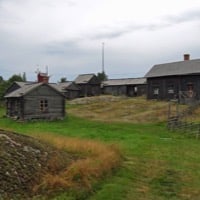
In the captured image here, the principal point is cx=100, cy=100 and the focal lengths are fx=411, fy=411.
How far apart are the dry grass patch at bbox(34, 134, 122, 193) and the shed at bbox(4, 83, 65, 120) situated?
29.5 meters

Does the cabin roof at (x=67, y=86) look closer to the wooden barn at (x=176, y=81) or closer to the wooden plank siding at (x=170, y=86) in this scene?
the wooden barn at (x=176, y=81)

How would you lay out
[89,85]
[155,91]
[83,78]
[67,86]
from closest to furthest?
[155,91]
[67,86]
[89,85]
[83,78]

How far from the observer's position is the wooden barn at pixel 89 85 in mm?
81169

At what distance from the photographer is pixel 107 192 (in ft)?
37.8

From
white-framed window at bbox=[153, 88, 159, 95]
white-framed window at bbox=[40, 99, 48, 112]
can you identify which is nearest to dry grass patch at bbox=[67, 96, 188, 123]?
white-framed window at bbox=[153, 88, 159, 95]

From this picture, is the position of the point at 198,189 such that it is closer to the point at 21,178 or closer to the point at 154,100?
the point at 21,178

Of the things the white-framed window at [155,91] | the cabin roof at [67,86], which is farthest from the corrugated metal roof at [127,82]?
the white-framed window at [155,91]

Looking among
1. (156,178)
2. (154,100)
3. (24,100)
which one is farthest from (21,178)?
(154,100)

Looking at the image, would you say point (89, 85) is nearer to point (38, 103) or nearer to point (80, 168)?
point (38, 103)

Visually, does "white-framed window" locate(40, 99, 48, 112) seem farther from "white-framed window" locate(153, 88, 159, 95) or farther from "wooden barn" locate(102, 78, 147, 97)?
"wooden barn" locate(102, 78, 147, 97)

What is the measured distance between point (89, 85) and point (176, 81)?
26152mm

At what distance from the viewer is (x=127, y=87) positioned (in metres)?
80.9

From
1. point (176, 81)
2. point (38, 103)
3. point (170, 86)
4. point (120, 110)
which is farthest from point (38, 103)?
point (176, 81)

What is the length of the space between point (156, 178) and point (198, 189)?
1679 millimetres
